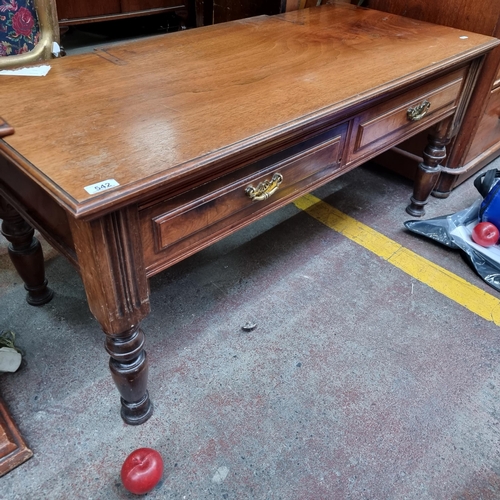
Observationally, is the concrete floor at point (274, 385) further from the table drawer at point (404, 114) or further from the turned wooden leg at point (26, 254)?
the table drawer at point (404, 114)

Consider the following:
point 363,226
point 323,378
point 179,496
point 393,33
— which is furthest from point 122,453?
point 393,33

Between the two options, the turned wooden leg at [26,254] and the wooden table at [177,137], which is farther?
the turned wooden leg at [26,254]

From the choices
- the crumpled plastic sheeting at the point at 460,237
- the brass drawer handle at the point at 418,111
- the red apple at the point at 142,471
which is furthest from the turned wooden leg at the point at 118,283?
the crumpled plastic sheeting at the point at 460,237

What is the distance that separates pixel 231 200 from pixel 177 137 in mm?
187

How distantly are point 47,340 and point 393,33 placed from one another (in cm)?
158

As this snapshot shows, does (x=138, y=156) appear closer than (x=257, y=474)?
Yes

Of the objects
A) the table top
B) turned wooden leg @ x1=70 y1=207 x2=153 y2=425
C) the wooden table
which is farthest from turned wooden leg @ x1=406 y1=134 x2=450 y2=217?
turned wooden leg @ x1=70 y1=207 x2=153 y2=425

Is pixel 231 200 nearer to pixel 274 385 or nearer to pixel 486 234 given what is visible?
pixel 274 385

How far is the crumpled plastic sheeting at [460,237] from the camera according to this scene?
1763 millimetres

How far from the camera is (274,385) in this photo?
136 centimetres

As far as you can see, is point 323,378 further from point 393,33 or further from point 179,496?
point 393,33

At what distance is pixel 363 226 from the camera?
6.64ft

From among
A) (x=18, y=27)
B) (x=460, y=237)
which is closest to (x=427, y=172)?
(x=460, y=237)

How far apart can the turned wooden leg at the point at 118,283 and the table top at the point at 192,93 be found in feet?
0.28
